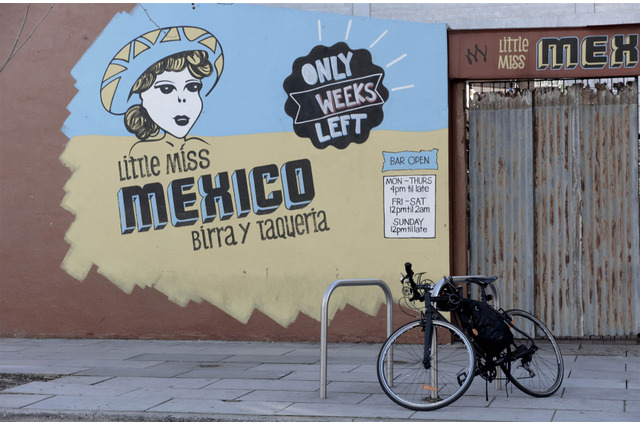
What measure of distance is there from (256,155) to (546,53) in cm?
392

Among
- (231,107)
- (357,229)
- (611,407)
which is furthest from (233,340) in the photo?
(611,407)

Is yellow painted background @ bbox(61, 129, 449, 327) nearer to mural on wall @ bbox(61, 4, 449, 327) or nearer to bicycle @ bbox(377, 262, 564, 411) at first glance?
mural on wall @ bbox(61, 4, 449, 327)

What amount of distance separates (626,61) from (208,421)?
693cm

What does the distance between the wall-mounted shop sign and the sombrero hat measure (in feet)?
10.8

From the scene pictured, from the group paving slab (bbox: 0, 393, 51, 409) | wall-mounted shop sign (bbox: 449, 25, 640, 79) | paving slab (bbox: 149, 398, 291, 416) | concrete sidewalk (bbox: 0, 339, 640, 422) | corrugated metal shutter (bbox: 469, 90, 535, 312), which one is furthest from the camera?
corrugated metal shutter (bbox: 469, 90, 535, 312)

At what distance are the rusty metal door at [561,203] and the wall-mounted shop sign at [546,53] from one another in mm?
306

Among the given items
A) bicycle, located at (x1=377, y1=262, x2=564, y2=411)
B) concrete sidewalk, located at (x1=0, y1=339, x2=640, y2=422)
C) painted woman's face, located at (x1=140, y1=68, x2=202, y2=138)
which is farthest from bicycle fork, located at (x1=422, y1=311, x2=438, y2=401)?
painted woman's face, located at (x1=140, y1=68, x2=202, y2=138)

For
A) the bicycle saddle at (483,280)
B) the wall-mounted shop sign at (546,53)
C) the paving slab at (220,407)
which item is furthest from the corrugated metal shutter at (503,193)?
the paving slab at (220,407)

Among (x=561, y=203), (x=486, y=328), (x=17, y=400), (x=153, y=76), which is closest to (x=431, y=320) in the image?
(x=486, y=328)

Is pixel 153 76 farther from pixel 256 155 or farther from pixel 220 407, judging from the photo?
pixel 220 407

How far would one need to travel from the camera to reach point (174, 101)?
11.4 meters

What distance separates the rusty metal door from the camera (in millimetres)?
10484

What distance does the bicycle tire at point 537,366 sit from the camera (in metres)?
7.26

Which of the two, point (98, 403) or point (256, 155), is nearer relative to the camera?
point (98, 403)
